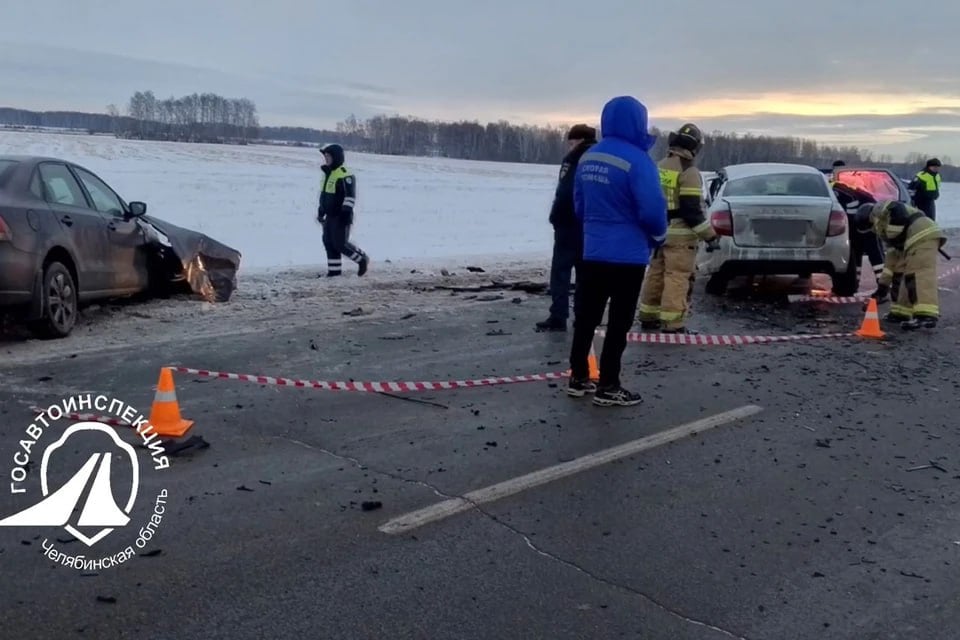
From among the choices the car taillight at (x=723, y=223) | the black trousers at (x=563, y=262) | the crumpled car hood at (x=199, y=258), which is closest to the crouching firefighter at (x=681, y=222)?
the black trousers at (x=563, y=262)

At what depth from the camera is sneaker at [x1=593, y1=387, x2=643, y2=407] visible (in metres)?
6.09

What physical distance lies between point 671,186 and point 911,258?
2.88 meters

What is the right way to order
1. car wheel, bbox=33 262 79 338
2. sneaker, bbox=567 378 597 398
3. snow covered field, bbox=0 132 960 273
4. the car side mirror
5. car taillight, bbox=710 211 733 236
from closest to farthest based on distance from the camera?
1. sneaker, bbox=567 378 597 398
2. car wheel, bbox=33 262 79 338
3. the car side mirror
4. car taillight, bbox=710 211 733 236
5. snow covered field, bbox=0 132 960 273

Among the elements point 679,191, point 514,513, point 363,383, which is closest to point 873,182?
point 679,191

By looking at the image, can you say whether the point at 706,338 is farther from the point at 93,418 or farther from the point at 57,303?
the point at 57,303

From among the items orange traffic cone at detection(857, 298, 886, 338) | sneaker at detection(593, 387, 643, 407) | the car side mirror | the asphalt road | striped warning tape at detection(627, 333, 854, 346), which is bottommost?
the asphalt road

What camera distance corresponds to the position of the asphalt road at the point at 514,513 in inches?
129

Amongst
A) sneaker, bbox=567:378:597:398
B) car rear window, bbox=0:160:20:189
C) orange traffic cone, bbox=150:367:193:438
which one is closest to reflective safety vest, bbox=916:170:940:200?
sneaker, bbox=567:378:597:398

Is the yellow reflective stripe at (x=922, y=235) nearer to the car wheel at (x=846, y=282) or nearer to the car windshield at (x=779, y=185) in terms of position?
the car wheel at (x=846, y=282)

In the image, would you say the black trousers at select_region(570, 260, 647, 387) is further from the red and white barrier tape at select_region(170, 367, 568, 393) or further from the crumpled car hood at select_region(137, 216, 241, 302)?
the crumpled car hood at select_region(137, 216, 241, 302)

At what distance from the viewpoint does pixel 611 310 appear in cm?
624

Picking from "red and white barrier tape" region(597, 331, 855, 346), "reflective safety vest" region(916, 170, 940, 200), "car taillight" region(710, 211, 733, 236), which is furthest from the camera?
"reflective safety vest" region(916, 170, 940, 200)

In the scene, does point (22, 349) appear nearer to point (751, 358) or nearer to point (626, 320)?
point (626, 320)

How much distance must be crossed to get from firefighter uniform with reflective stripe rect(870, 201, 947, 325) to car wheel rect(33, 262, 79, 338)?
8229 millimetres
